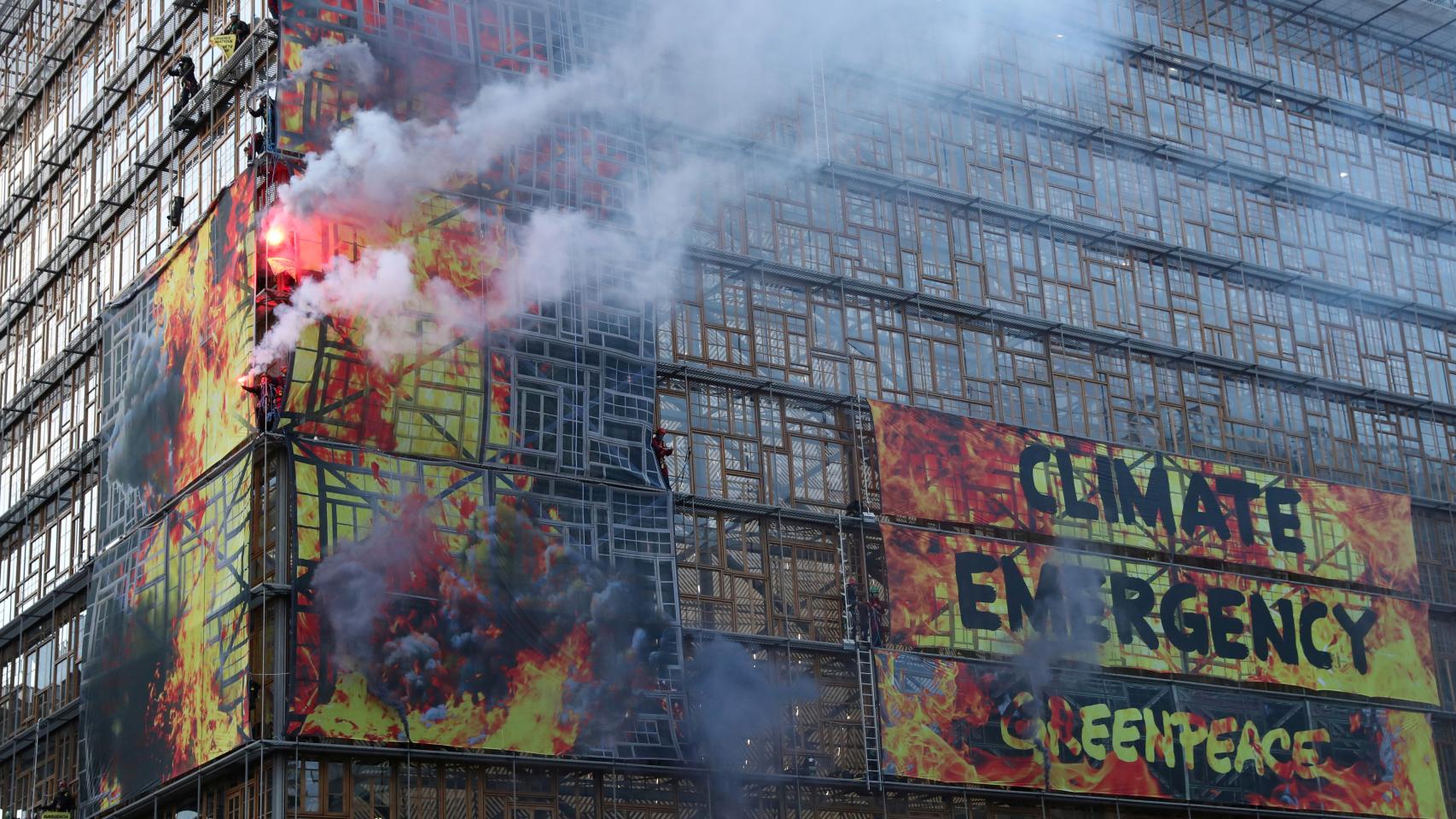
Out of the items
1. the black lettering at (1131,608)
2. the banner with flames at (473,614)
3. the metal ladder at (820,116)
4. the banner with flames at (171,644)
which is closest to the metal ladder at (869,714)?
the banner with flames at (473,614)

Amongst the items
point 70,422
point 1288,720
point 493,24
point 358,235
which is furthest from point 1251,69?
point 70,422

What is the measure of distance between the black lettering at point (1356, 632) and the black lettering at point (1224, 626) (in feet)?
8.89

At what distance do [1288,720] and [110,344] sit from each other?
79.7ft

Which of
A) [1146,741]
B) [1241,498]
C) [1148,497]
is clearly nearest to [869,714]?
[1146,741]

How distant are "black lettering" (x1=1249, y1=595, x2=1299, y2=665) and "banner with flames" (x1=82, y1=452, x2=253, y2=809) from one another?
20.9 m

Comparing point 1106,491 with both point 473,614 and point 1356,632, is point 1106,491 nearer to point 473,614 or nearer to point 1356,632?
point 1356,632

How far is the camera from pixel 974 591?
1571 inches

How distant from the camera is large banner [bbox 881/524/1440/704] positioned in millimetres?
39469

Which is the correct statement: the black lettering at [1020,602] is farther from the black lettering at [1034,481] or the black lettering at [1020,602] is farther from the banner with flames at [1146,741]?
the black lettering at [1034,481]

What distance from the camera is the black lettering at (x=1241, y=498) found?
1722 inches

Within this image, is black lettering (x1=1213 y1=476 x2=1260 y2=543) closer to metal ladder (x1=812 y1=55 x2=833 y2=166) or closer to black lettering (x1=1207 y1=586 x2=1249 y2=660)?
black lettering (x1=1207 y1=586 x2=1249 y2=660)

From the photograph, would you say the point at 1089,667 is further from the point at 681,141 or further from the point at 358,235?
the point at 358,235

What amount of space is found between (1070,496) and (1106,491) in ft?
3.10

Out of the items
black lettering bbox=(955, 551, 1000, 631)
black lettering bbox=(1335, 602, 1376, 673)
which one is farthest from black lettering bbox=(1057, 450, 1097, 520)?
black lettering bbox=(1335, 602, 1376, 673)
